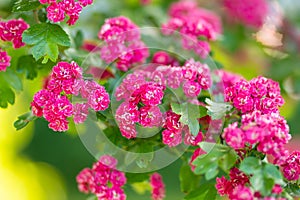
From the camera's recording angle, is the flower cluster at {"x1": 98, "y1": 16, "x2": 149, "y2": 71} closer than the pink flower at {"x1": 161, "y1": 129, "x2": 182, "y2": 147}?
No

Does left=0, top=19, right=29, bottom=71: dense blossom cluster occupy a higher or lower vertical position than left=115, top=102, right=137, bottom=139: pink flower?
higher

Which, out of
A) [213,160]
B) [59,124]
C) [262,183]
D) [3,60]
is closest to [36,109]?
[59,124]

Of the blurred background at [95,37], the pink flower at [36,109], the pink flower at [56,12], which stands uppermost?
the blurred background at [95,37]

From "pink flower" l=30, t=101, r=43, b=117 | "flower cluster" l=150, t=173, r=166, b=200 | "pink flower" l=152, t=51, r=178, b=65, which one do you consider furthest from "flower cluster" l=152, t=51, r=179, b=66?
"pink flower" l=30, t=101, r=43, b=117

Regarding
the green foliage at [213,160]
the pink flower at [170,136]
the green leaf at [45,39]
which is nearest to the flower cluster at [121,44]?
the green leaf at [45,39]

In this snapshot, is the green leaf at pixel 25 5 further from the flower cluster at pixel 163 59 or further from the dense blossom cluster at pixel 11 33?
the flower cluster at pixel 163 59

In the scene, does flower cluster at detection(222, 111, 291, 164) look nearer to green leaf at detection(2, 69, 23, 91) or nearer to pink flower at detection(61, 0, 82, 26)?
pink flower at detection(61, 0, 82, 26)
